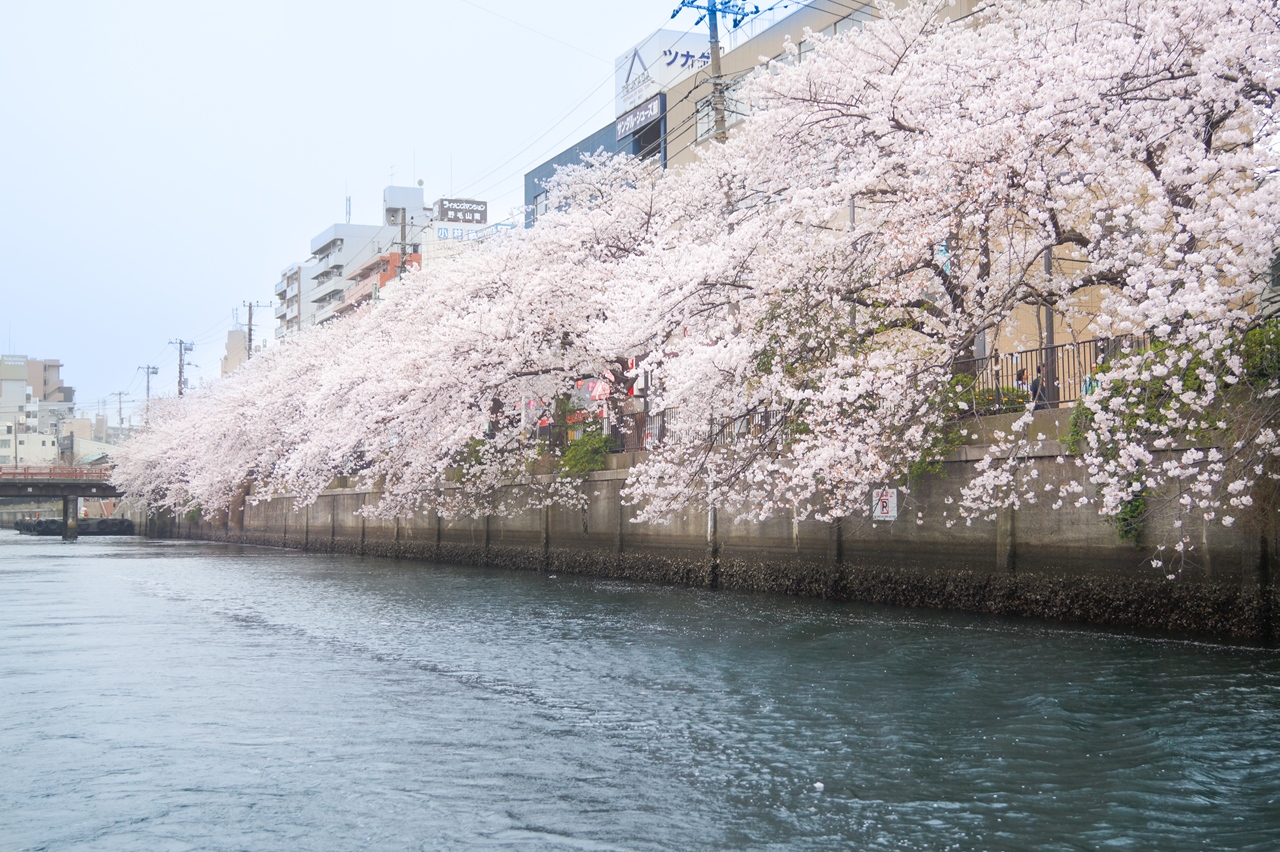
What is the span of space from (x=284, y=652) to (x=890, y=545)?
11252mm

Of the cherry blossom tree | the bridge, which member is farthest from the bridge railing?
the cherry blossom tree

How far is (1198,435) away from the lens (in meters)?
15.5

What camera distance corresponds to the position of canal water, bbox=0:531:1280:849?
8.38 meters

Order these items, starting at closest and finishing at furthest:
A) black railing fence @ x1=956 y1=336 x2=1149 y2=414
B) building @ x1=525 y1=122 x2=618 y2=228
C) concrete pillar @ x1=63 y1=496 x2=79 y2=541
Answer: black railing fence @ x1=956 y1=336 x2=1149 y2=414 < building @ x1=525 y1=122 x2=618 y2=228 < concrete pillar @ x1=63 y1=496 x2=79 y2=541

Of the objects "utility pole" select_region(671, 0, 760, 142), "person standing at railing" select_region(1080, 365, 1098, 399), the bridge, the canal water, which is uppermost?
"utility pole" select_region(671, 0, 760, 142)

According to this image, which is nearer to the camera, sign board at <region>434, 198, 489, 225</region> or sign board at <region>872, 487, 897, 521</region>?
sign board at <region>872, 487, 897, 521</region>

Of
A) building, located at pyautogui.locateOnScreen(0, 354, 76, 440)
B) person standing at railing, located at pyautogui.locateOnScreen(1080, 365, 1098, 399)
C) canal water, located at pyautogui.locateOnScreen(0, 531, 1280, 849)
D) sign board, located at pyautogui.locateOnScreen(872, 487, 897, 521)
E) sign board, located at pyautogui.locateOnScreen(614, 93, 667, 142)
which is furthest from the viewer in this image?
building, located at pyautogui.locateOnScreen(0, 354, 76, 440)

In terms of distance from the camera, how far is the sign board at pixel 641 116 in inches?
2025

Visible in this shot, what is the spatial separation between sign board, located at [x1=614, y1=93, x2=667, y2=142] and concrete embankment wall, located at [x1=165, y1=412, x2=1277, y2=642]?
24584 mm

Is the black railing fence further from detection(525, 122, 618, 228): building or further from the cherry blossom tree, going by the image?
detection(525, 122, 618, 228): building

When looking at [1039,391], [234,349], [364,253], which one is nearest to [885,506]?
[1039,391]

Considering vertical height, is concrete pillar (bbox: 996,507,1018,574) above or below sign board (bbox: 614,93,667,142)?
below

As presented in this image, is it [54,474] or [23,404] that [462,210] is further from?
[23,404]

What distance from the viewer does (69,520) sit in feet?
264
